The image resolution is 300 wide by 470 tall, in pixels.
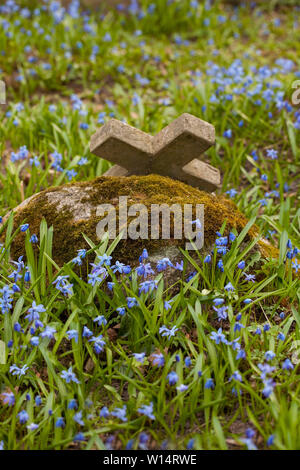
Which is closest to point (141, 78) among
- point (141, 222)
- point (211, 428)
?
point (141, 222)

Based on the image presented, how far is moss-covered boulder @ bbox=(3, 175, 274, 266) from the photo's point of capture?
316 cm

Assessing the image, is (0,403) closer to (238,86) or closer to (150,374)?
(150,374)

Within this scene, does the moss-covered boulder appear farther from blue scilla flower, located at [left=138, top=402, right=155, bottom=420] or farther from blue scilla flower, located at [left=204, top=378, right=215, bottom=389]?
blue scilla flower, located at [left=138, top=402, right=155, bottom=420]

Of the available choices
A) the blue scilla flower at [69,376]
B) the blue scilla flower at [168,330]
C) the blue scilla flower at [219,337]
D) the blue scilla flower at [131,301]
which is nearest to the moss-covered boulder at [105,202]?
the blue scilla flower at [131,301]

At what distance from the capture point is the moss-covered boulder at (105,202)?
3.16 m

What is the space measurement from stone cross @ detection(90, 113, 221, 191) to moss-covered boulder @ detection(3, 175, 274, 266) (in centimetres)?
13

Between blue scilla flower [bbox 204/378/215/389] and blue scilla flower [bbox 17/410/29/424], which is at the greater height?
blue scilla flower [bbox 204/378/215/389]

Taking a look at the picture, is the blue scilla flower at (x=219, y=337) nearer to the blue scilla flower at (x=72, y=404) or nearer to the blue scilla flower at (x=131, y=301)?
the blue scilla flower at (x=131, y=301)

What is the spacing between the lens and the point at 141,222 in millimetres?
3182

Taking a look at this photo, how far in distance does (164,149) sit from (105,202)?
19.1 inches

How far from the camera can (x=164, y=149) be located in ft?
11.3

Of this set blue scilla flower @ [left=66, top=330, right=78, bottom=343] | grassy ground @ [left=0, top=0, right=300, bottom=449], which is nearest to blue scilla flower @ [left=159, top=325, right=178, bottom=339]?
grassy ground @ [left=0, top=0, right=300, bottom=449]

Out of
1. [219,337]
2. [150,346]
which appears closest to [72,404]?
[150,346]

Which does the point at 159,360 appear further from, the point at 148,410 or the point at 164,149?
the point at 164,149
